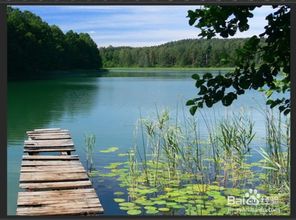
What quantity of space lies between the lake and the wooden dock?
0.17m

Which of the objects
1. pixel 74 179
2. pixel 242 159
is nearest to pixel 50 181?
pixel 74 179

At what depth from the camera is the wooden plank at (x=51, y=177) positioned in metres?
4.54

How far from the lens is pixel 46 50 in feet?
24.2

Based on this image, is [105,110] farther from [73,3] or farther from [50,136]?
[73,3]

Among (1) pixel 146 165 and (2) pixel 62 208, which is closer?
(2) pixel 62 208

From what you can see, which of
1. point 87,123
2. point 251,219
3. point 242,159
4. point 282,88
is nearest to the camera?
point 251,219

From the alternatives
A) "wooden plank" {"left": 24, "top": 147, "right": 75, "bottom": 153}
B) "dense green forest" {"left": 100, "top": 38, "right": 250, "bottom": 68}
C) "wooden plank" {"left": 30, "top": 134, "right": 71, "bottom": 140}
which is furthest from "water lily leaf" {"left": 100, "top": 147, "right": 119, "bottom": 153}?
"dense green forest" {"left": 100, "top": 38, "right": 250, "bottom": 68}

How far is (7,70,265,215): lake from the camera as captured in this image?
17.4 ft

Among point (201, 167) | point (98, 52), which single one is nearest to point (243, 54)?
point (201, 167)

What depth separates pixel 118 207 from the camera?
4.67 m

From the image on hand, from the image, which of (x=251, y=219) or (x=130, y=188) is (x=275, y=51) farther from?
(x=130, y=188)

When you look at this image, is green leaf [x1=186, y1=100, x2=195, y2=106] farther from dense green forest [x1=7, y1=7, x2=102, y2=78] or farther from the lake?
dense green forest [x1=7, y1=7, x2=102, y2=78]

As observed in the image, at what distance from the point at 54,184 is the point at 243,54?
1.93 m

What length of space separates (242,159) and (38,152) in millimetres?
2379
